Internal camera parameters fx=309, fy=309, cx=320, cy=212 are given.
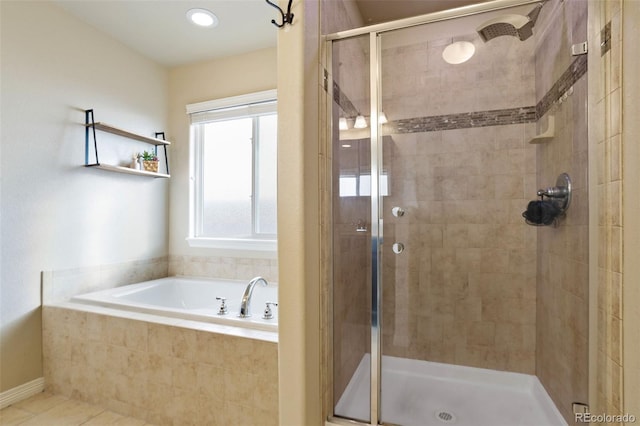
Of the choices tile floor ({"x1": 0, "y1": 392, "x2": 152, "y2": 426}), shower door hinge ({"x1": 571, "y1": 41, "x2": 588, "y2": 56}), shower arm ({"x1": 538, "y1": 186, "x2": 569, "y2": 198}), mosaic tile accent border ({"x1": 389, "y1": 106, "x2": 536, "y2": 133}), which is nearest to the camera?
shower door hinge ({"x1": 571, "y1": 41, "x2": 588, "y2": 56})

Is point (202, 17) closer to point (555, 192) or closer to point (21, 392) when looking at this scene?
point (555, 192)

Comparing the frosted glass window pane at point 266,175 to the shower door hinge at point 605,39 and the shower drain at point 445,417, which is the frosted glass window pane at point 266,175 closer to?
the shower drain at point 445,417

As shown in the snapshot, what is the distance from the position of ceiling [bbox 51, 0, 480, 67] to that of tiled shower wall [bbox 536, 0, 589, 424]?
2.85 ft

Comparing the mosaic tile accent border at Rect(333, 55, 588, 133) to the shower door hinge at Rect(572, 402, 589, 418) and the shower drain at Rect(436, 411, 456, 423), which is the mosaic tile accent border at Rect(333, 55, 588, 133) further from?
the shower drain at Rect(436, 411, 456, 423)

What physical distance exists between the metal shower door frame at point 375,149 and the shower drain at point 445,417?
38 centimetres

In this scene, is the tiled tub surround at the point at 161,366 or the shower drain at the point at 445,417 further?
the shower drain at the point at 445,417

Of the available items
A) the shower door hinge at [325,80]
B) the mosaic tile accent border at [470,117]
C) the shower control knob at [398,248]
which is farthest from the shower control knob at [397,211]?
the shower door hinge at [325,80]

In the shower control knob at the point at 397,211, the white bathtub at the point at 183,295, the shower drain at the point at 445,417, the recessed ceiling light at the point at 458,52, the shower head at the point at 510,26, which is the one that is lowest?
the shower drain at the point at 445,417

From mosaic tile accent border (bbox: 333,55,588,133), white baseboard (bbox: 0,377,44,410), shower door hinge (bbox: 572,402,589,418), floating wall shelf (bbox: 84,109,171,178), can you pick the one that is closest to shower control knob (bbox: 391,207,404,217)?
mosaic tile accent border (bbox: 333,55,588,133)

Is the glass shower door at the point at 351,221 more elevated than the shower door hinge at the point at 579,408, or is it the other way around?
the glass shower door at the point at 351,221

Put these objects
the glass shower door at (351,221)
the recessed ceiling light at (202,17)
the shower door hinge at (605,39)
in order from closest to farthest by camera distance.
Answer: the shower door hinge at (605,39), the glass shower door at (351,221), the recessed ceiling light at (202,17)

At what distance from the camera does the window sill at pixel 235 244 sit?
8.82ft

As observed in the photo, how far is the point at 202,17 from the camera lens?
90.9 inches

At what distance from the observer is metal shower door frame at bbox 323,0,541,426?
149 centimetres
